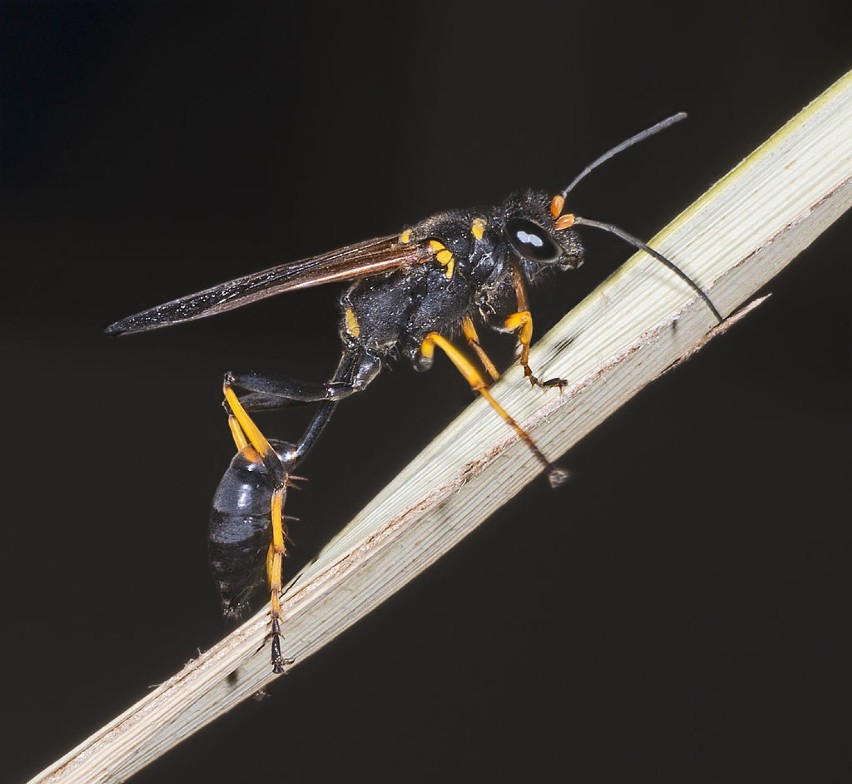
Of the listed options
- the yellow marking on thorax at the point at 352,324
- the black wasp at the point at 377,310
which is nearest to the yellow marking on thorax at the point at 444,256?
the black wasp at the point at 377,310

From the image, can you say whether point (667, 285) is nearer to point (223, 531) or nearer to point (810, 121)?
point (810, 121)

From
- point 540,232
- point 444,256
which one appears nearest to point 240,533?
point 444,256

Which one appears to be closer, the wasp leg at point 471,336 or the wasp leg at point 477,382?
the wasp leg at point 477,382

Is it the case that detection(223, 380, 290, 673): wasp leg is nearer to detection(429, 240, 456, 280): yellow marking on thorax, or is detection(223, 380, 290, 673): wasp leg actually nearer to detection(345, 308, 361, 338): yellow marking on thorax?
detection(345, 308, 361, 338): yellow marking on thorax

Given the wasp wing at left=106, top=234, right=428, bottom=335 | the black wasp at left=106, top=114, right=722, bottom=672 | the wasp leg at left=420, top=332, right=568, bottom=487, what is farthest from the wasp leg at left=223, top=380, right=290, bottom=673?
the wasp leg at left=420, top=332, right=568, bottom=487

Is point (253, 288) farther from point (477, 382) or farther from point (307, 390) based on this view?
point (477, 382)

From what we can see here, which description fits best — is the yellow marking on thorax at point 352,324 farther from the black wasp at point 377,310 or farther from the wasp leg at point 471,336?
the wasp leg at point 471,336
